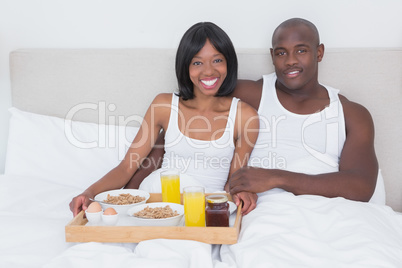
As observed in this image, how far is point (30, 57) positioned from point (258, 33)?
1196 mm

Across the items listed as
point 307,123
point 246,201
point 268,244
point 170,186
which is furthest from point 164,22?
point 268,244

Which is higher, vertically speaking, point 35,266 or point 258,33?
point 258,33

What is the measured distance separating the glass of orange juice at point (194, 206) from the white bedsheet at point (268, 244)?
0.36ft

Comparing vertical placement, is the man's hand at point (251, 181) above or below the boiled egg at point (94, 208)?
above

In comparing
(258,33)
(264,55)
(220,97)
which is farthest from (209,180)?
(258,33)

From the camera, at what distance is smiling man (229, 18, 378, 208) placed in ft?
6.21

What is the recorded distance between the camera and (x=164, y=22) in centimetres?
243

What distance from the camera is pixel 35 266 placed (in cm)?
138

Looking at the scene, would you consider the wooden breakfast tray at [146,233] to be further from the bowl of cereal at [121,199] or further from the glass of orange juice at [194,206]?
the bowl of cereal at [121,199]

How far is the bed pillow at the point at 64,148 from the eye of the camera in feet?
7.23

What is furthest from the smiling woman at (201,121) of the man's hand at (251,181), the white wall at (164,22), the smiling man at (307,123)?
the white wall at (164,22)

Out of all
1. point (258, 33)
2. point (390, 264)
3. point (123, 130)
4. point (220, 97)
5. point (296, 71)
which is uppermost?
point (258, 33)

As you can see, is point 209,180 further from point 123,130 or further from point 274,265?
point 274,265

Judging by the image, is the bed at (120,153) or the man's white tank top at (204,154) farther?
the man's white tank top at (204,154)
